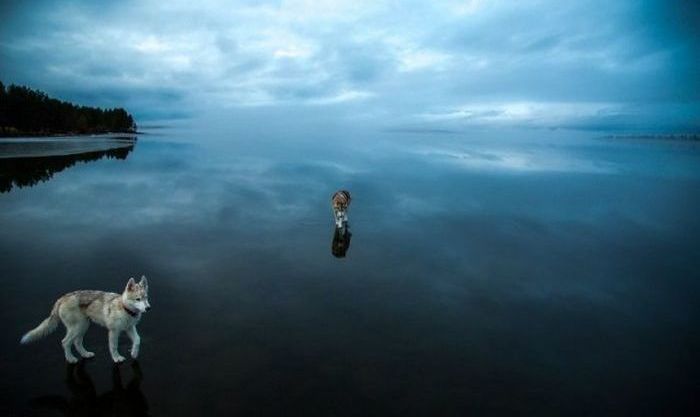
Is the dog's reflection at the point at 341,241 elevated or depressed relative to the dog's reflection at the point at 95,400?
elevated

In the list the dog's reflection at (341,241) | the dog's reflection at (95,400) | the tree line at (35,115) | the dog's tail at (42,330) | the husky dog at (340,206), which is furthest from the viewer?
the tree line at (35,115)

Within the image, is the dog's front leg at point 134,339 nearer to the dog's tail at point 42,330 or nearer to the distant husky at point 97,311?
the distant husky at point 97,311

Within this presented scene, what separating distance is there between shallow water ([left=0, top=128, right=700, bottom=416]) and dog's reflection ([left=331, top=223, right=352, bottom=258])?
0.79 ft

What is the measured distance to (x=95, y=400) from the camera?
710 centimetres

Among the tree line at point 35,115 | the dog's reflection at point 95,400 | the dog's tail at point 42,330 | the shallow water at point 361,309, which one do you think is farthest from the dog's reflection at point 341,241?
the tree line at point 35,115

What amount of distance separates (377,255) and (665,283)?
9667mm

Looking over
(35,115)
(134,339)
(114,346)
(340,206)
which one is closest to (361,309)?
(134,339)

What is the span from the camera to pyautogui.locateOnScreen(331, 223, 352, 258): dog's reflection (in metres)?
15.8

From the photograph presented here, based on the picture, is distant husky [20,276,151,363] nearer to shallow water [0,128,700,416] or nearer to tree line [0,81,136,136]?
shallow water [0,128,700,416]

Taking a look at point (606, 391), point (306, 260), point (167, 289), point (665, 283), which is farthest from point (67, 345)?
point (665, 283)

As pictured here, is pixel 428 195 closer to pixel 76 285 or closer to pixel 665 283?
pixel 665 283

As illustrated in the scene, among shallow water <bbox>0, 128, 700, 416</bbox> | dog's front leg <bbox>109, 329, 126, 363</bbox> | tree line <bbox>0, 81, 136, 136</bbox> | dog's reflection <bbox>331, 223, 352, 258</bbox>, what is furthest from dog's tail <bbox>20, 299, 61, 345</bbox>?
tree line <bbox>0, 81, 136, 136</bbox>

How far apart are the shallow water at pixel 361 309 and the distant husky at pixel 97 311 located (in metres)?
0.86

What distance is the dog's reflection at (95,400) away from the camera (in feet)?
22.6
